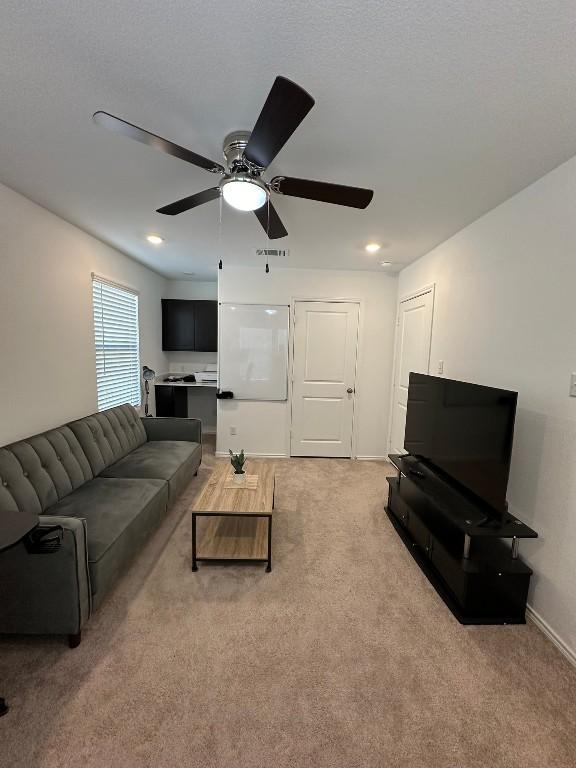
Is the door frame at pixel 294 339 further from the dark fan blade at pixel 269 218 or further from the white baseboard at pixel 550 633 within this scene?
the white baseboard at pixel 550 633

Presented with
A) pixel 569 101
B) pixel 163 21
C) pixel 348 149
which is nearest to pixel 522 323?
pixel 569 101

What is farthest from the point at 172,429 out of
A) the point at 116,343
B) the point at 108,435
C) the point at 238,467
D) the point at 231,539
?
the point at 231,539

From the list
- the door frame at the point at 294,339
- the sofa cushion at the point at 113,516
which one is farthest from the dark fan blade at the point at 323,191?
the door frame at the point at 294,339

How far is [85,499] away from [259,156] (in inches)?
89.8

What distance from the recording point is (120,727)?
127 cm

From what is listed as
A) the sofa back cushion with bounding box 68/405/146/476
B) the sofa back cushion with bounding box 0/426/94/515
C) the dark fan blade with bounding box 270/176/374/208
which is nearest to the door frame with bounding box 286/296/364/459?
the sofa back cushion with bounding box 68/405/146/476

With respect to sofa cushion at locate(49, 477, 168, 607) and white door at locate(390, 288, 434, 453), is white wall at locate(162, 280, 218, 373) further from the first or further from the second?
sofa cushion at locate(49, 477, 168, 607)

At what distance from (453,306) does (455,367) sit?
0.53 m

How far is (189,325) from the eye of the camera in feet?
16.6

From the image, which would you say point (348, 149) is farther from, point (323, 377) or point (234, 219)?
point (323, 377)

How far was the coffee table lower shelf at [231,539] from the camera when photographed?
2162 mm

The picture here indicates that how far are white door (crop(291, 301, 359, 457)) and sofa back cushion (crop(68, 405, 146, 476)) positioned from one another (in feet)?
6.35

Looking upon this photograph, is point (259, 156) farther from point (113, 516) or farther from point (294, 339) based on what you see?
point (294, 339)

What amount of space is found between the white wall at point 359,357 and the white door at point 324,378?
0.39 ft
